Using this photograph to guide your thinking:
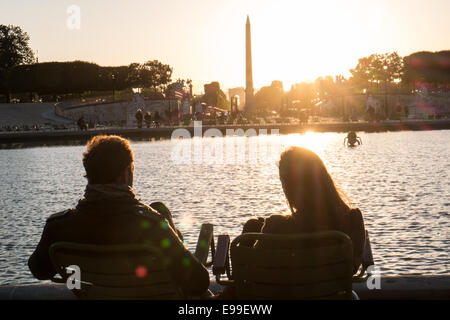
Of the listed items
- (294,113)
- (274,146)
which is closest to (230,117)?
(294,113)

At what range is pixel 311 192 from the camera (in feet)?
12.0

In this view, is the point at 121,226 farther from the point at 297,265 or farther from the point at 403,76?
the point at 403,76

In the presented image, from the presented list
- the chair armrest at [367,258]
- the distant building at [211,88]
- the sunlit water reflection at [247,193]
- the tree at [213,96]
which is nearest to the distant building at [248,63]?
the sunlit water reflection at [247,193]

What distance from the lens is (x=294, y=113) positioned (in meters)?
75.5

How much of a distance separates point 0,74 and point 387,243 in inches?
3901

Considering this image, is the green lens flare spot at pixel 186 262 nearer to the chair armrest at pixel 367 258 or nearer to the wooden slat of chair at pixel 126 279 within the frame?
the wooden slat of chair at pixel 126 279

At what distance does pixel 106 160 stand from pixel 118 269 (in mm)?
550

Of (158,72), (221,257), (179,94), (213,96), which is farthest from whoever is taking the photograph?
(213,96)

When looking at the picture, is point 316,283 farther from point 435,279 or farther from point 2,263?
point 2,263

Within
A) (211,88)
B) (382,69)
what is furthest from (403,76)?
(211,88)

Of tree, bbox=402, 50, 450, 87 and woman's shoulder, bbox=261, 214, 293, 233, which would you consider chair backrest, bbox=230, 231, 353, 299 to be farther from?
tree, bbox=402, 50, 450, 87

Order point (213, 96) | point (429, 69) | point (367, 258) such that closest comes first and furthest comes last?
point (367, 258) → point (429, 69) → point (213, 96)

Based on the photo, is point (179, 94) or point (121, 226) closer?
point (121, 226)

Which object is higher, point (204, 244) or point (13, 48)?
point (13, 48)
